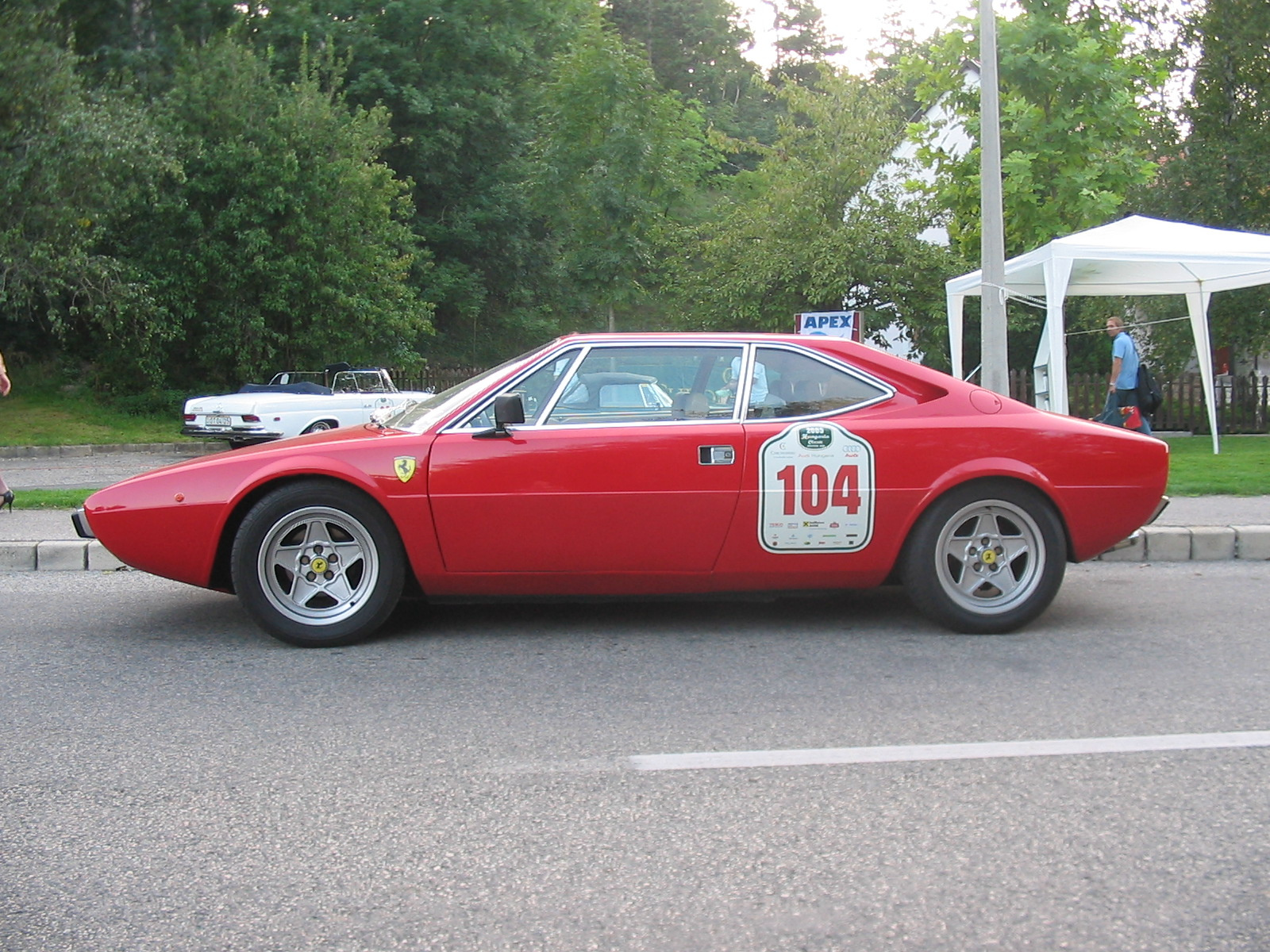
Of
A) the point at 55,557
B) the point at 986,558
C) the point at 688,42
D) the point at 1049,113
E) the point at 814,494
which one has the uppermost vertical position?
the point at 688,42

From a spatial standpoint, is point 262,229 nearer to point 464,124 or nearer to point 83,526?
point 464,124

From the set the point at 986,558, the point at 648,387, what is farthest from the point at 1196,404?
the point at 648,387

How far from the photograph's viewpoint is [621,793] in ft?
11.5

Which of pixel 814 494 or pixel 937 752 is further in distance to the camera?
pixel 814 494

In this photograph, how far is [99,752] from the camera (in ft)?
12.9

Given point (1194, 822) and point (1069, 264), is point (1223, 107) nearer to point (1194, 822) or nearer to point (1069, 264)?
point (1069, 264)

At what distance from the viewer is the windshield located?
5.61m

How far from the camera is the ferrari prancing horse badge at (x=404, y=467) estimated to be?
5344mm

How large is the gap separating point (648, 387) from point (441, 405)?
101cm

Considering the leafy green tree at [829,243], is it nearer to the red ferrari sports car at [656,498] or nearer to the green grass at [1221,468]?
the green grass at [1221,468]

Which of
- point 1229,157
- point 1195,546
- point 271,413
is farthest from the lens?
point 1229,157

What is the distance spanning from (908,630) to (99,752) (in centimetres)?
354

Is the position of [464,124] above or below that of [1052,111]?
above

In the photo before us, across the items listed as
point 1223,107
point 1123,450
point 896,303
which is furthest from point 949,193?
point 1123,450
